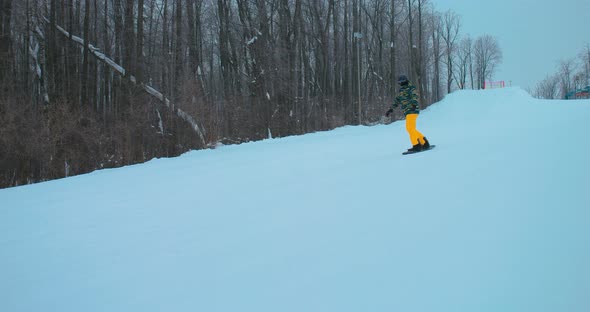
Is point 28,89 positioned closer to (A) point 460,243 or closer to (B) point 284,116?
(B) point 284,116

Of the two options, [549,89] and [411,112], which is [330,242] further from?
[549,89]

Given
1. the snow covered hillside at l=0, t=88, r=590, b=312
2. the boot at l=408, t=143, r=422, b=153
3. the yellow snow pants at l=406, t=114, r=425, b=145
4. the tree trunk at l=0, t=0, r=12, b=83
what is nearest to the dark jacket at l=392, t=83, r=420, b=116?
the yellow snow pants at l=406, t=114, r=425, b=145

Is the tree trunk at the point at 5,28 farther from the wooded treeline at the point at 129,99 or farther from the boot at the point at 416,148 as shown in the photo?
the boot at the point at 416,148

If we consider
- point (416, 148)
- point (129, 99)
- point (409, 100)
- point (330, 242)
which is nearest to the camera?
point (330, 242)

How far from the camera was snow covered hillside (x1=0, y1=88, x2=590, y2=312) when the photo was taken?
9.13ft

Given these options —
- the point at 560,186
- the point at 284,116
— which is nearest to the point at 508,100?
the point at 284,116

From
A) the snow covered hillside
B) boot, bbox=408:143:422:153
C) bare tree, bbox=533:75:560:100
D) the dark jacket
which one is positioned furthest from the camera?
bare tree, bbox=533:75:560:100

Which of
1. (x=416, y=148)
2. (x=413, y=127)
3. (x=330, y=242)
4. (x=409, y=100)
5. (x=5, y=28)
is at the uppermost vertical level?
(x=5, y=28)

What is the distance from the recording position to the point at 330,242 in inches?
149

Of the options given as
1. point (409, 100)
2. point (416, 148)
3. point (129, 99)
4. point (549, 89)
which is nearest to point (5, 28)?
point (129, 99)

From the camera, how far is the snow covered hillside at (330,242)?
2783mm

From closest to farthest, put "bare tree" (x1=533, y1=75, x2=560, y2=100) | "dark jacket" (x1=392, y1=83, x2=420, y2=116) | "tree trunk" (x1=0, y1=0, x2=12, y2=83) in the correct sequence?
"dark jacket" (x1=392, y1=83, x2=420, y2=116) → "tree trunk" (x1=0, y1=0, x2=12, y2=83) → "bare tree" (x1=533, y1=75, x2=560, y2=100)

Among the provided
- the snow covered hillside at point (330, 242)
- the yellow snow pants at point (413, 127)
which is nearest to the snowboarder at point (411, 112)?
the yellow snow pants at point (413, 127)

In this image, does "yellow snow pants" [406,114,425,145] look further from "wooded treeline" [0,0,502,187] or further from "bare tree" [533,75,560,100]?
"bare tree" [533,75,560,100]
